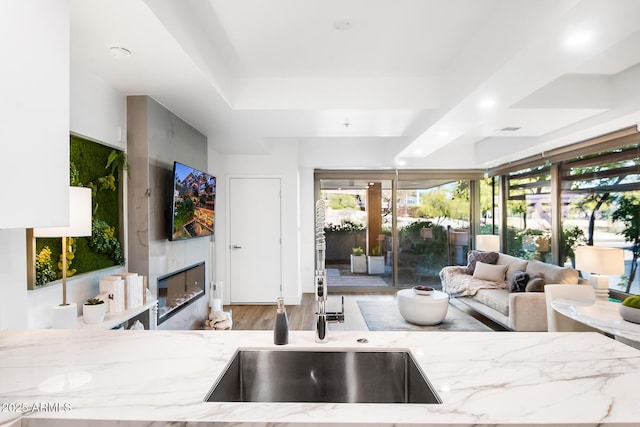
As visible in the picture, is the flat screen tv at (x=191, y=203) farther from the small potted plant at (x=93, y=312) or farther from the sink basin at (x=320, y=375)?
the sink basin at (x=320, y=375)

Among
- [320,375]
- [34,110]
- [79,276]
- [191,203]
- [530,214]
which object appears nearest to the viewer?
[34,110]

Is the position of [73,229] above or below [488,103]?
below

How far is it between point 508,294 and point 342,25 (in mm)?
3481

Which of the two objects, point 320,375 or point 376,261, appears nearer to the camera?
point 320,375

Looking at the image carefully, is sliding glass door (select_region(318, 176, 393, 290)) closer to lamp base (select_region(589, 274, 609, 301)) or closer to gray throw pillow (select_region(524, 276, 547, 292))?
gray throw pillow (select_region(524, 276, 547, 292))

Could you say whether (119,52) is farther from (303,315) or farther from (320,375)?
(303,315)

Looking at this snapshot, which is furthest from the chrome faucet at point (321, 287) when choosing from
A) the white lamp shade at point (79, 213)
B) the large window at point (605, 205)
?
the large window at point (605, 205)

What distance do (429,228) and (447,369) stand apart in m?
5.66

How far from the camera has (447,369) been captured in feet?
3.56

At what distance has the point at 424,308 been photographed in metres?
4.22

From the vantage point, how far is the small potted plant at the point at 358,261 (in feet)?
21.5

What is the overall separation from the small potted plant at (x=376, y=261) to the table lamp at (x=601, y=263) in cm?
345

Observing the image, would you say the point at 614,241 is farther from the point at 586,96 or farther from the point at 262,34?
the point at 262,34

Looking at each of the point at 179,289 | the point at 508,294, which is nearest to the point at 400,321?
the point at 508,294
